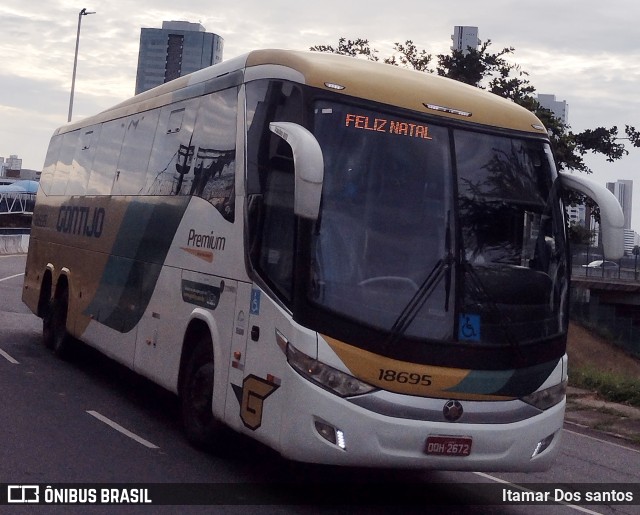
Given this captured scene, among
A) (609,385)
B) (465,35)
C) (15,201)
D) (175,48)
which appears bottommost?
(609,385)

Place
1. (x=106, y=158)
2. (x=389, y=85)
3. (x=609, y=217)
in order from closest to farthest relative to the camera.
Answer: (x=389, y=85) → (x=609, y=217) → (x=106, y=158)

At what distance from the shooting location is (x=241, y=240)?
8.39 m

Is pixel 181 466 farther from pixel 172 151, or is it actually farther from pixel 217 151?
pixel 172 151

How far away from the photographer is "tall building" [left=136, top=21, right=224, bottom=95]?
163875mm

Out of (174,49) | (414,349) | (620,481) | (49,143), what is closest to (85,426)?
(414,349)

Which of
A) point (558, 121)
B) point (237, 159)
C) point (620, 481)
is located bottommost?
point (620, 481)

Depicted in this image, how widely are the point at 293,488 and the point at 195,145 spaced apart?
3.78 meters

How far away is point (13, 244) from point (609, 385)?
1482 inches

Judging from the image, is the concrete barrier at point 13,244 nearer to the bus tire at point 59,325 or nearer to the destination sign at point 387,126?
the bus tire at point 59,325

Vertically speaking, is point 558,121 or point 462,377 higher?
point 558,121

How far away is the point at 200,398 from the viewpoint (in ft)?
30.2

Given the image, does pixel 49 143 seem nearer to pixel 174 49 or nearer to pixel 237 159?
pixel 237 159

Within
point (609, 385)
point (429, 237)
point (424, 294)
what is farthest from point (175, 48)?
point (424, 294)

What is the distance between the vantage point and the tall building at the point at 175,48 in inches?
6452
